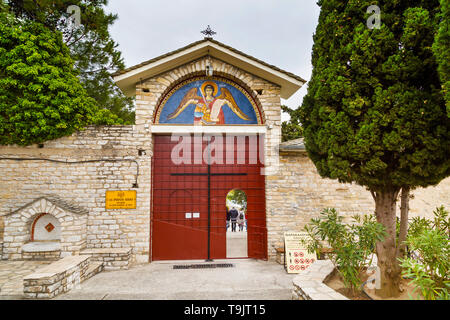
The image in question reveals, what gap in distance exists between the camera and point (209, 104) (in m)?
7.75

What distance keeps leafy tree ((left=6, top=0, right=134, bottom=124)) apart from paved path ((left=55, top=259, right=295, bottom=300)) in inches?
457

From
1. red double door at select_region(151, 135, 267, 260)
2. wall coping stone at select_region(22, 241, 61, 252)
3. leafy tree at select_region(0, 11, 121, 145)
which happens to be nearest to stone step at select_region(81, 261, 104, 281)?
wall coping stone at select_region(22, 241, 61, 252)

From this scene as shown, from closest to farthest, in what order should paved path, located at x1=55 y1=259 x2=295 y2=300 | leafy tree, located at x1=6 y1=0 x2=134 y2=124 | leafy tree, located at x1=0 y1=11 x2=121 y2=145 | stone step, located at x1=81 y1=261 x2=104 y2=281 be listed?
paved path, located at x1=55 y1=259 x2=295 y2=300 < stone step, located at x1=81 y1=261 x2=104 y2=281 < leafy tree, located at x1=0 y1=11 x2=121 y2=145 < leafy tree, located at x1=6 y1=0 x2=134 y2=124

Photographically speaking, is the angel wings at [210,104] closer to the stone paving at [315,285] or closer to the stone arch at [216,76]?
the stone arch at [216,76]

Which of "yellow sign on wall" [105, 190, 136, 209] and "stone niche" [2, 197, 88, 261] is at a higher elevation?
"yellow sign on wall" [105, 190, 136, 209]

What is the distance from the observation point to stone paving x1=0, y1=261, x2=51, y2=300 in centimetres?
470

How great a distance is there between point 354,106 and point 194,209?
201 inches

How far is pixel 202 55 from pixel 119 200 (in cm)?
462

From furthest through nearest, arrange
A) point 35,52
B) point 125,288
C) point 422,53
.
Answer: point 35,52 → point 125,288 → point 422,53

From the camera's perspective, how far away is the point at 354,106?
3906mm

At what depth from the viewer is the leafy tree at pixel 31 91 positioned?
6.47m

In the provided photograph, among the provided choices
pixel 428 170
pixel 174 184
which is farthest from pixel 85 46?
pixel 428 170

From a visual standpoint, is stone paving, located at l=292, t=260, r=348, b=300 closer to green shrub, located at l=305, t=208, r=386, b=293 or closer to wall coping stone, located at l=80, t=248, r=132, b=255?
green shrub, located at l=305, t=208, r=386, b=293
